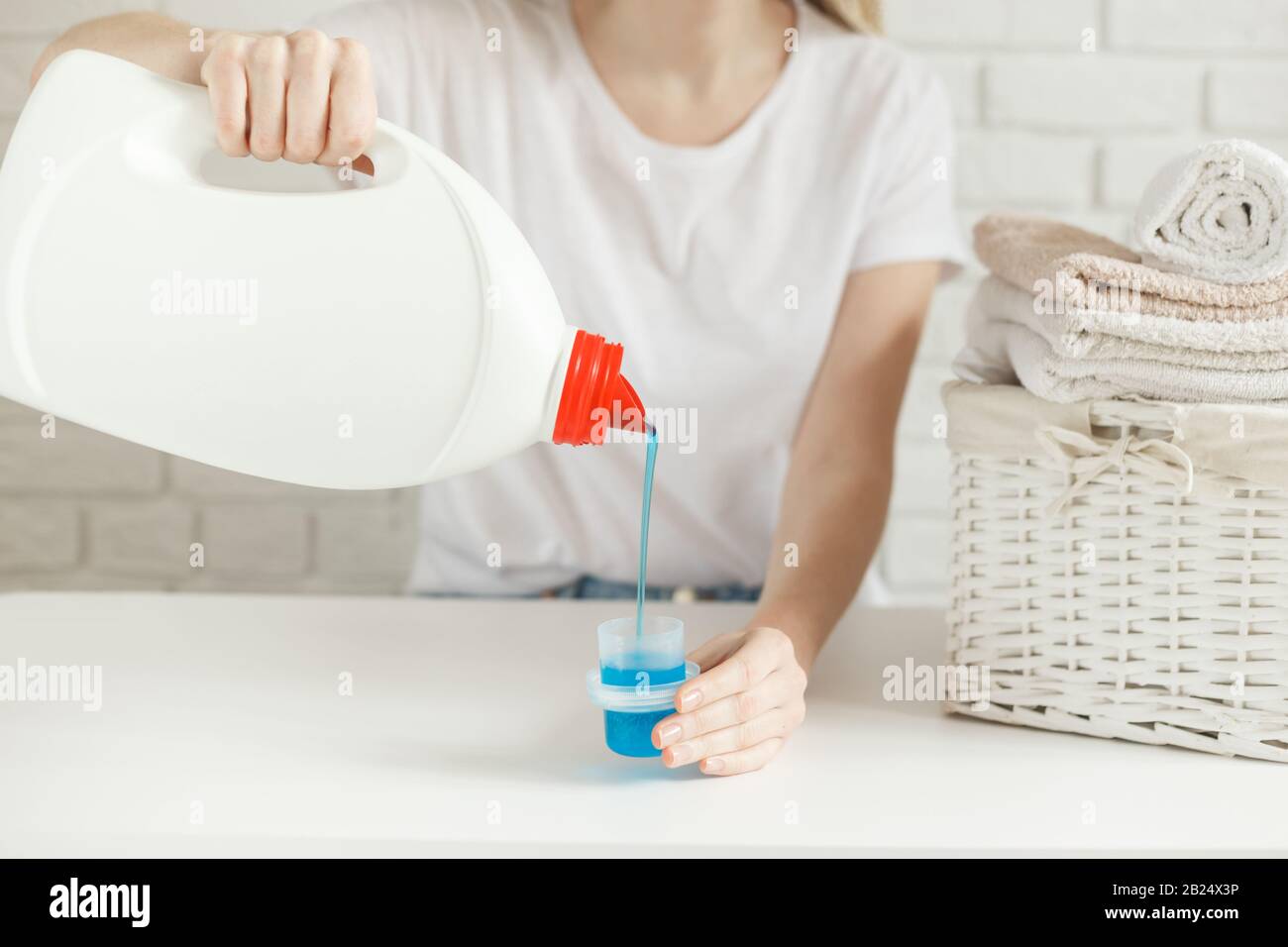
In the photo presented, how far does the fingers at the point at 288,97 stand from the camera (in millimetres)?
628

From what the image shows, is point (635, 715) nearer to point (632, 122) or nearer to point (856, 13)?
point (632, 122)

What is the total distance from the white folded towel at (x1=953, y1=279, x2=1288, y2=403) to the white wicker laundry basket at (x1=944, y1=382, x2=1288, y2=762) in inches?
0.5

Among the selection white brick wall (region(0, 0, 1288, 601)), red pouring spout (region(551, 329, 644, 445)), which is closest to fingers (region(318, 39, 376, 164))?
red pouring spout (region(551, 329, 644, 445))

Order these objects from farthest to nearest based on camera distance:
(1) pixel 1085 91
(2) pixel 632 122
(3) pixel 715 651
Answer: (1) pixel 1085 91 < (2) pixel 632 122 < (3) pixel 715 651

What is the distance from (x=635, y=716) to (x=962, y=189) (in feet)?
3.49

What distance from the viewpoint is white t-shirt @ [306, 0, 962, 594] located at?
1.15 m

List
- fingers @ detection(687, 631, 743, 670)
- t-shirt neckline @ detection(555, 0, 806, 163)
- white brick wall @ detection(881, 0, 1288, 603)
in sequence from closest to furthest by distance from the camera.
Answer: fingers @ detection(687, 631, 743, 670) → t-shirt neckline @ detection(555, 0, 806, 163) → white brick wall @ detection(881, 0, 1288, 603)

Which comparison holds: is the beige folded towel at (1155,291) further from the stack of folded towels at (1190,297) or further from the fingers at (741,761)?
the fingers at (741,761)

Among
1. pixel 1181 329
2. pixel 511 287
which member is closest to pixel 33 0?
pixel 511 287

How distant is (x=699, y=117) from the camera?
1.18 meters

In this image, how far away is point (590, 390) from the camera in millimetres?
597

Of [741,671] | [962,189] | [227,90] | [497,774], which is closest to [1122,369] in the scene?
[741,671]

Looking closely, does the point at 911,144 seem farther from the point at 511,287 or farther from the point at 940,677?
the point at 511,287

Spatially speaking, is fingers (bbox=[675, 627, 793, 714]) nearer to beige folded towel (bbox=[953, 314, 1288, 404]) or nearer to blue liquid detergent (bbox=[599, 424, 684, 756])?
blue liquid detergent (bbox=[599, 424, 684, 756])
